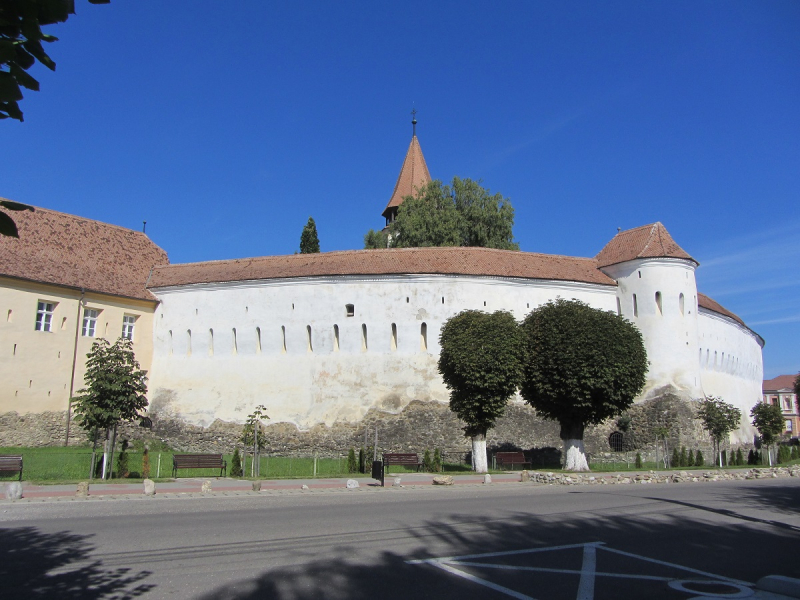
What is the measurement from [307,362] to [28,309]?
14.2m

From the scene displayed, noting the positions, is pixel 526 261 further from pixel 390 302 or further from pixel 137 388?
pixel 137 388

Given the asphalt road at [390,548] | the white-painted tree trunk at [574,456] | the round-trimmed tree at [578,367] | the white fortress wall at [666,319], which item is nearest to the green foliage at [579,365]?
the round-trimmed tree at [578,367]

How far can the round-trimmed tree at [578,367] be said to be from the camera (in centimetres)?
2648

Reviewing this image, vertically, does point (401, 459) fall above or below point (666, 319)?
below

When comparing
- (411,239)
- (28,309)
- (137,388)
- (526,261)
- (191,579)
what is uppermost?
(411,239)

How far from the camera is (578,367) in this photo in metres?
26.5

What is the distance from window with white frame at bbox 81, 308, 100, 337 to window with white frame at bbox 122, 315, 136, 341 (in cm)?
156

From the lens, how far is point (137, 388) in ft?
72.0

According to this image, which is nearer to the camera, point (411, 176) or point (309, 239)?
point (309, 239)

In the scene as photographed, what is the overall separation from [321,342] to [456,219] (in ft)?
56.2

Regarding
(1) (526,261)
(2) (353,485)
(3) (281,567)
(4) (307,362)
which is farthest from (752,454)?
(3) (281,567)

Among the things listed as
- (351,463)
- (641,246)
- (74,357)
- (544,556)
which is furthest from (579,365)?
(74,357)

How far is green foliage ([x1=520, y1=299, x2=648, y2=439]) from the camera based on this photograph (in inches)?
1042

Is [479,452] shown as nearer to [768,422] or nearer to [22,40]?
[22,40]
